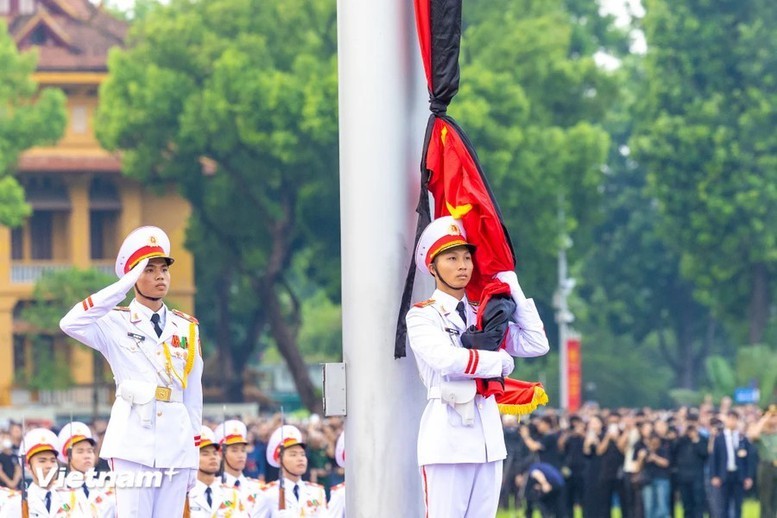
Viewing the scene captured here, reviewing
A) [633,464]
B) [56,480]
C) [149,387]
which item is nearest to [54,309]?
[633,464]

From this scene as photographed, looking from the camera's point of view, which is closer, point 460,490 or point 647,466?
point 460,490

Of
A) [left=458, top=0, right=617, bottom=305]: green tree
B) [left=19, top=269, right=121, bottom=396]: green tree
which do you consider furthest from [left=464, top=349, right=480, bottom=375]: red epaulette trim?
[left=19, top=269, right=121, bottom=396]: green tree

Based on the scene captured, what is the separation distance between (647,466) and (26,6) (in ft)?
138

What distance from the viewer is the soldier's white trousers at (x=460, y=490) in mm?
9172

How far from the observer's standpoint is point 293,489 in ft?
47.4

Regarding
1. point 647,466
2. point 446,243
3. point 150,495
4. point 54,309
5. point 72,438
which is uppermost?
point 54,309

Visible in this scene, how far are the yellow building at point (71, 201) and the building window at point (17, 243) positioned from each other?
3 cm

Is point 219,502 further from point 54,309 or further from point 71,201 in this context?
point 71,201

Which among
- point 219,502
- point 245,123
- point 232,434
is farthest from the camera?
point 245,123

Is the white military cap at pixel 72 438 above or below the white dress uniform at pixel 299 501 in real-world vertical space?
above

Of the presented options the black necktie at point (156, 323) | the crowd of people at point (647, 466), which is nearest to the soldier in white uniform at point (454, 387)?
the black necktie at point (156, 323)

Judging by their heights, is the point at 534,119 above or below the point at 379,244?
above

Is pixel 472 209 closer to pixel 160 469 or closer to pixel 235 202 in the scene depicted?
pixel 160 469

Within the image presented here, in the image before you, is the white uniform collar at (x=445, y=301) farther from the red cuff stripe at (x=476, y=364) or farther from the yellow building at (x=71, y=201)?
the yellow building at (x=71, y=201)
